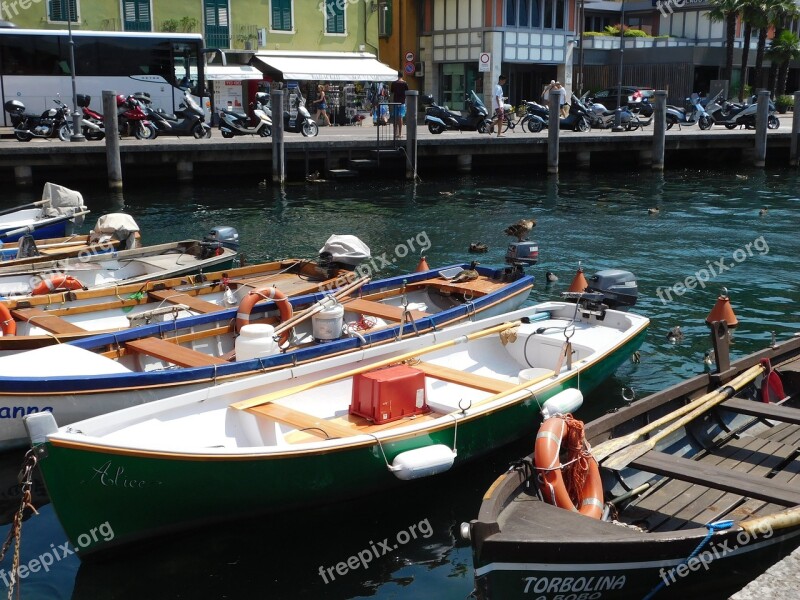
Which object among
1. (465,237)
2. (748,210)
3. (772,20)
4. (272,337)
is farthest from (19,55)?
(772,20)


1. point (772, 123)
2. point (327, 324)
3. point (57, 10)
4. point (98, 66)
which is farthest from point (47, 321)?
point (772, 123)

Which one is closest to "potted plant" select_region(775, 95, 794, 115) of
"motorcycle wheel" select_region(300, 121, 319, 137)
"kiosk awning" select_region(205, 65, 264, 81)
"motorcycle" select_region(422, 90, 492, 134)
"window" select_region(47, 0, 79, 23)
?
"motorcycle" select_region(422, 90, 492, 134)

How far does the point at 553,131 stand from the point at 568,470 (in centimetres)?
2317

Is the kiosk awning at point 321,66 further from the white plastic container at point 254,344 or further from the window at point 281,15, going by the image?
the white plastic container at point 254,344

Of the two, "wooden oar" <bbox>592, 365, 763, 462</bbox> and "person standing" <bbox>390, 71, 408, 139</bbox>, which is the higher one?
"person standing" <bbox>390, 71, 408, 139</bbox>

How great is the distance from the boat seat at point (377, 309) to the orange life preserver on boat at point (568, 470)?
4.42 m

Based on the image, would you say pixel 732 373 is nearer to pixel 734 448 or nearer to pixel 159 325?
pixel 734 448

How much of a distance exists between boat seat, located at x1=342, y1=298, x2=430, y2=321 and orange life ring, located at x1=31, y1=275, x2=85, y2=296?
144 inches

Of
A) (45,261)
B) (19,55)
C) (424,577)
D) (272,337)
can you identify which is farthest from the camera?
(19,55)

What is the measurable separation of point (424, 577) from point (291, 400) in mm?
2141

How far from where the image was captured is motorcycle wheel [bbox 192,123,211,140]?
94.1ft

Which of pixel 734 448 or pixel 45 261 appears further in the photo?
pixel 45 261

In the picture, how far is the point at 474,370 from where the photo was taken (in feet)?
33.0

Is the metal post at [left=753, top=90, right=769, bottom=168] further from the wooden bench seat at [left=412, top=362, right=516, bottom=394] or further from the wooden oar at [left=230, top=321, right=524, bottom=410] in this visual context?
the wooden bench seat at [left=412, top=362, right=516, bottom=394]
